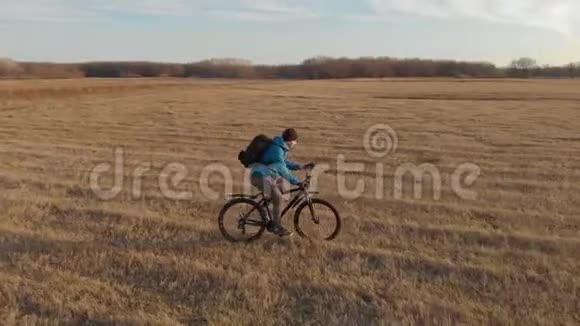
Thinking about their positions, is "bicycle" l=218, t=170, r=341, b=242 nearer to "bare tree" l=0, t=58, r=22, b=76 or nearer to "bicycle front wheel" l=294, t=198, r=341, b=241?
"bicycle front wheel" l=294, t=198, r=341, b=241

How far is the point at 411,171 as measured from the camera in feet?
41.9

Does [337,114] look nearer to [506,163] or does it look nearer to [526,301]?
[506,163]

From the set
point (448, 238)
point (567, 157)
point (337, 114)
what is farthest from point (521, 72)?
point (448, 238)

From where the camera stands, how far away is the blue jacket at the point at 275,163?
23.4 feet

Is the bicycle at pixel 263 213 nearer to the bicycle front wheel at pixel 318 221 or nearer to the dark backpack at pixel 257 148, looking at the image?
the bicycle front wheel at pixel 318 221

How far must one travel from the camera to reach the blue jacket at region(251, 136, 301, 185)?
714cm

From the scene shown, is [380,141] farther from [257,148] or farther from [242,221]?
[257,148]

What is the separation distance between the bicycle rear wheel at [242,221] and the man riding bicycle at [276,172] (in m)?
0.18

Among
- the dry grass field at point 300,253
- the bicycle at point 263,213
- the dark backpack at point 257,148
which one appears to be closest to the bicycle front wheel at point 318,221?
the bicycle at point 263,213

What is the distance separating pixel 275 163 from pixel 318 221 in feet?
3.82

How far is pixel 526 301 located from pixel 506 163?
8.91m

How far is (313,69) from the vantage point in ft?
408

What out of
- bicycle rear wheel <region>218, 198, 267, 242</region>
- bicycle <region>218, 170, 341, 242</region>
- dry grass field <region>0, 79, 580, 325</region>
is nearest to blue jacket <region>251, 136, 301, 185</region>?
bicycle <region>218, 170, 341, 242</region>

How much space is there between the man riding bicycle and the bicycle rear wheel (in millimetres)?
176
